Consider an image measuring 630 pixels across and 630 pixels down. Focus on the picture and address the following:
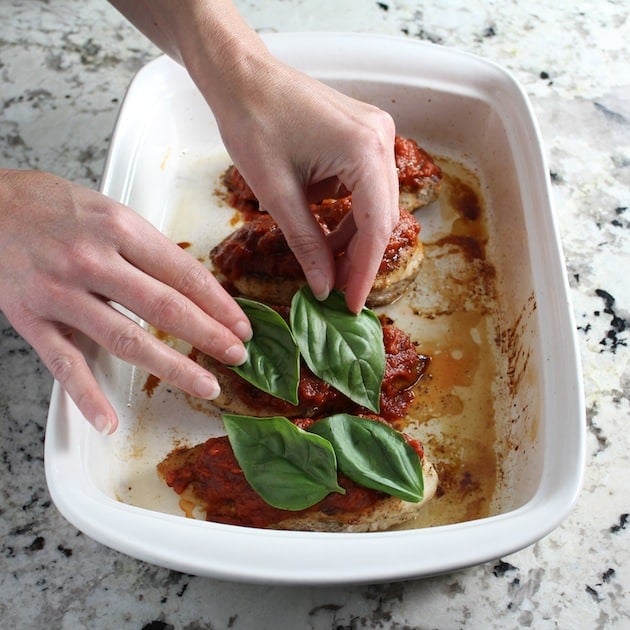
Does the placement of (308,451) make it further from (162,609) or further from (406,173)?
(406,173)

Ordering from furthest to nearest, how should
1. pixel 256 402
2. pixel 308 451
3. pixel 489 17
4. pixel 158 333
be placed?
pixel 489 17 < pixel 158 333 < pixel 256 402 < pixel 308 451

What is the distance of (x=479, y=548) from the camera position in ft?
4.19

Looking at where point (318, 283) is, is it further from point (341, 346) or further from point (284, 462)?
point (284, 462)

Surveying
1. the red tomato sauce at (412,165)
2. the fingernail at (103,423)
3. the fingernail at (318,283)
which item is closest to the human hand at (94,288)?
the fingernail at (103,423)

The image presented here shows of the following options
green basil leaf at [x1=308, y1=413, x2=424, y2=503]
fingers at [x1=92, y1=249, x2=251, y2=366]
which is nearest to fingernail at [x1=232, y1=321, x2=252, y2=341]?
fingers at [x1=92, y1=249, x2=251, y2=366]

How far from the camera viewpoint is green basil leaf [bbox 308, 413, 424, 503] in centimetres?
145

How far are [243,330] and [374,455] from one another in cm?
36

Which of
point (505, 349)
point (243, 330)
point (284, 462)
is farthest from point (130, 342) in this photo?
point (505, 349)

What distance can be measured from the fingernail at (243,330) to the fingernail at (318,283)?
0.16 meters

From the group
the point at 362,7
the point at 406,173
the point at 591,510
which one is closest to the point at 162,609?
the point at 591,510

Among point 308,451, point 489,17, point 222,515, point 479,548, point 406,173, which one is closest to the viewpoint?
point 479,548

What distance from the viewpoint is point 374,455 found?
4.89 ft

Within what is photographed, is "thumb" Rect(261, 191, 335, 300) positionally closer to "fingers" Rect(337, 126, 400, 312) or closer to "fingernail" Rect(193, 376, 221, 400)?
"fingers" Rect(337, 126, 400, 312)

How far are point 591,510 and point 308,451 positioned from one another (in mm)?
634
